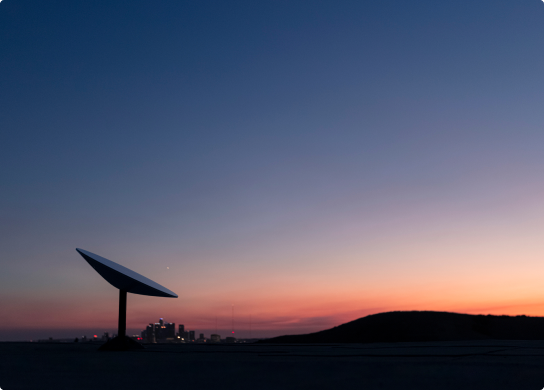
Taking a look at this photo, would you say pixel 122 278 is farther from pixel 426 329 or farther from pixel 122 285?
pixel 426 329

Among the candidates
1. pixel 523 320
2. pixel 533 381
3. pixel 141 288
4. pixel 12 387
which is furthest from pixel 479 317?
pixel 12 387

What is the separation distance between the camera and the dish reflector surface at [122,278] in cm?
2870

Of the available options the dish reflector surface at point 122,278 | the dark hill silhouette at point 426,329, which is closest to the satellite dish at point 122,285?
the dish reflector surface at point 122,278

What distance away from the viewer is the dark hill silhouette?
243 ft

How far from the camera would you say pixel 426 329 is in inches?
3123

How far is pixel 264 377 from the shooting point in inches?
504

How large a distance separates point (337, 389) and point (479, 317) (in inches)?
3746

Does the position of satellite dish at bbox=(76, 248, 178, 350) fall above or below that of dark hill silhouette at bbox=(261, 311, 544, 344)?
above

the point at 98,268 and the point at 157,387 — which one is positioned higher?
the point at 98,268

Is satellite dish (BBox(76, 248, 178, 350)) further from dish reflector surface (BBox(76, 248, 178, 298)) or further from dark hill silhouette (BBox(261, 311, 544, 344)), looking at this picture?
dark hill silhouette (BBox(261, 311, 544, 344))

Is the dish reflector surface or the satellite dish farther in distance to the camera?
the satellite dish

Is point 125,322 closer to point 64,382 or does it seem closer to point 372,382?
point 64,382

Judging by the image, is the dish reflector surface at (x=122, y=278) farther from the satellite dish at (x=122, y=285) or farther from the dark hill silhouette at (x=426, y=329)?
the dark hill silhouette at (x=426, y=329)

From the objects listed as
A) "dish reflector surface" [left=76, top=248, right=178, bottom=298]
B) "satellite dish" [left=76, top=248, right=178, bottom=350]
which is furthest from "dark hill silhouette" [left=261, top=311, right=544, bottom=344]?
"dish reflector surface" [left=76, top=248, right=178, bottom=298]
